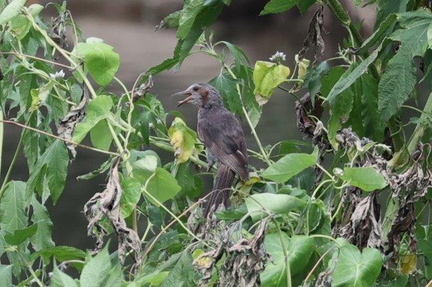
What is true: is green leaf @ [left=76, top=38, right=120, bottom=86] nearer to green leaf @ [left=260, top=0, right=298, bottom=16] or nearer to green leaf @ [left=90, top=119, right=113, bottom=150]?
green leaf @ [left=90, top=119, right=113, bottom=150]

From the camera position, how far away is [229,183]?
144 centimetres

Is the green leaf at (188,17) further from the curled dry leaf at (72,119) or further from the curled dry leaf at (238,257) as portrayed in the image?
the curled dry leaf at (238,257)

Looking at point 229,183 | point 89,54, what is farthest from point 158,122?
Answer: point 89,54

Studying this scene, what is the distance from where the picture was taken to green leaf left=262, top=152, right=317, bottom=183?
92 cm

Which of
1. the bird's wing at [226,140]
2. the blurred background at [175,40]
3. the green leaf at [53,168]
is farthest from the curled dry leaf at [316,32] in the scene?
the blurred background at [175,40]

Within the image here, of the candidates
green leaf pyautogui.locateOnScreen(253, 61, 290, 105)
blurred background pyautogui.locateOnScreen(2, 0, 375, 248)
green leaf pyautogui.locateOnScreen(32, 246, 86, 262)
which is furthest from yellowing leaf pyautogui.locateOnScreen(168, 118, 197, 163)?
blurred background pyautogui.locateOnScreen(2, 0, 375, 248)

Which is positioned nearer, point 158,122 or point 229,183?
point 158,122

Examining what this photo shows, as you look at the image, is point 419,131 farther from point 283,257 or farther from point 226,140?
point 226,140

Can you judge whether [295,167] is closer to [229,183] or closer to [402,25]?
[402,25]

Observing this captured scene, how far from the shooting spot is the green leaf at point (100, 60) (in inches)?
38.7

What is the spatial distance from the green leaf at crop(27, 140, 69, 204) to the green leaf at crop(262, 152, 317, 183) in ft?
0.94

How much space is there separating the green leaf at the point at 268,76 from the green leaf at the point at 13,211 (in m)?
0.32

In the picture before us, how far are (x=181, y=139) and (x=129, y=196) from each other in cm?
31

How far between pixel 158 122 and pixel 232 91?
0.10 meters
